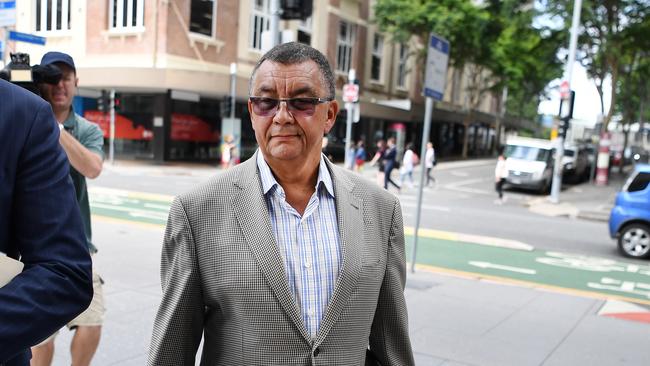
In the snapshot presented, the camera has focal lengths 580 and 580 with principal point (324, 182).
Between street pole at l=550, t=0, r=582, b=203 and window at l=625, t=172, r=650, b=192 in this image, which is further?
street pole at l=550, t=0, r=582, b=203

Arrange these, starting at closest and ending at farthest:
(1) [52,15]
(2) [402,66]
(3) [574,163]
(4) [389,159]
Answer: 1. (1) [52,15]
2. (4) [389,159]
3. (3) [574,163]
4. (2) [402,66]

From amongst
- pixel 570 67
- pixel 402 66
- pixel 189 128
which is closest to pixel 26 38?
pixel 189 128

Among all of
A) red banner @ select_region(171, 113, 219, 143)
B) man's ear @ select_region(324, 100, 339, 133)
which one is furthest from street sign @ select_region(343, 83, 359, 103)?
man's ear @ select_region(324, 100, 339, 133)

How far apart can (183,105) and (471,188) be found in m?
12.1

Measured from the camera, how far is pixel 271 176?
195 cm

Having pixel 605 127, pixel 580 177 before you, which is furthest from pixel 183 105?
pixel 580 177

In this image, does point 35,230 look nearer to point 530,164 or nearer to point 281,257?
point 281,257

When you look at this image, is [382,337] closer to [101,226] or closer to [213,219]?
[213,219]

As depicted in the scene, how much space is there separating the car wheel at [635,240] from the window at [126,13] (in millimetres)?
9821

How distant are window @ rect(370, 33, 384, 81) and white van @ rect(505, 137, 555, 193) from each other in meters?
12.4

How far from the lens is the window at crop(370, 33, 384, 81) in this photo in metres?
35.6

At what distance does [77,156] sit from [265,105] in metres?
1.49

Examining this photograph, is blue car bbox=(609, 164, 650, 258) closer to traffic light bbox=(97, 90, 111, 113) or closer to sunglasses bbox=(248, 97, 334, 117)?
traffic light bbox=(97, 90, 111, 113)

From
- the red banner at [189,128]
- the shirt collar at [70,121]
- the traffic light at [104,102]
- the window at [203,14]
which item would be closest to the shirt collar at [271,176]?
the shirt collar at [70,121]
